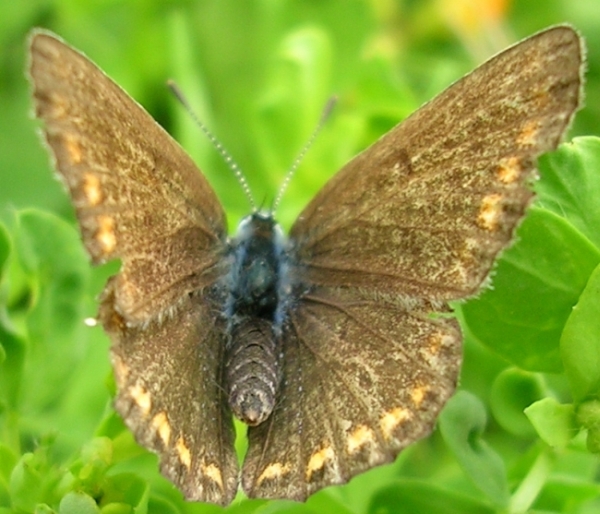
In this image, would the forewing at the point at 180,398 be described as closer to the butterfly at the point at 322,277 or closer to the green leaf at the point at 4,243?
the butterfly at the point at 322,277

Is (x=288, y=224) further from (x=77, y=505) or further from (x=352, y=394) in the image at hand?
(x=77, y=505)

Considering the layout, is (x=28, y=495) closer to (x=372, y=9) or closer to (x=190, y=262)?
(x=190, y=262)

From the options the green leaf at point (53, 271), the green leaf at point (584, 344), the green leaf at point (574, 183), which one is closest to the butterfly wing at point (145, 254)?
the green leaf at point (53, 271)

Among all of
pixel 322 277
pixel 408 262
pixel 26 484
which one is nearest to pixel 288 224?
pixel 322 277

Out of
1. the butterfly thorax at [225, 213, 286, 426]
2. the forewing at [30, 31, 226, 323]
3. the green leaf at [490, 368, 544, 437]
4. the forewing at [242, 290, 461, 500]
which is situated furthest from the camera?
the green leaf at [490, 368, 544, 437]

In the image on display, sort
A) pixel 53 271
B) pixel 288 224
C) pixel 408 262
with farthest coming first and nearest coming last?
1. pixel 288 224
2. pixel 53 271
3. pixel 408 262

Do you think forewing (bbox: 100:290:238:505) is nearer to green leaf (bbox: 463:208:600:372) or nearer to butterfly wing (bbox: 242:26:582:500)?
butterfly wing (bbox: 242:26:582:500)

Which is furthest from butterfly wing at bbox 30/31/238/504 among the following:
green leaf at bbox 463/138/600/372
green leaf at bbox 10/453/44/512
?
green leaf at bbox 463/138/600/372
